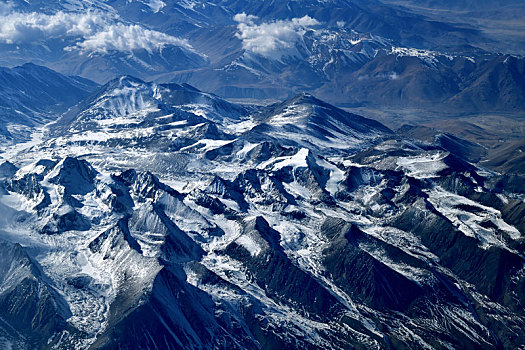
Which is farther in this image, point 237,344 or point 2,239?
point 2,239

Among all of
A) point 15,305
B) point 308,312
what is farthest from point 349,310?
point 15,305

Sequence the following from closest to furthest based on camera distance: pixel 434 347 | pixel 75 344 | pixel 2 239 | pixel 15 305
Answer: pixel 75 344 < pixel 15 305 < pixel 434 347 < pixel 2 239

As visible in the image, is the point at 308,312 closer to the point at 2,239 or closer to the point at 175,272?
the point at 175,272

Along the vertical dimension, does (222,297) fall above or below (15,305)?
above

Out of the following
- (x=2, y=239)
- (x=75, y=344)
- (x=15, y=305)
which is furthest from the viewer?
(x=2, y=239)

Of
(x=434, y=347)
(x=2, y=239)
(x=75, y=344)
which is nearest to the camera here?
(x=75, y=344)

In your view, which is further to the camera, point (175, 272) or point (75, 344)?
point (175, 272)

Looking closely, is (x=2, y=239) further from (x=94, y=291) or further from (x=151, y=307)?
(x=151, y=307)

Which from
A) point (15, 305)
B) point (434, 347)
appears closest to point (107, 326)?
point (15, 305)

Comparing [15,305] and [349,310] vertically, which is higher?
[349,310]
